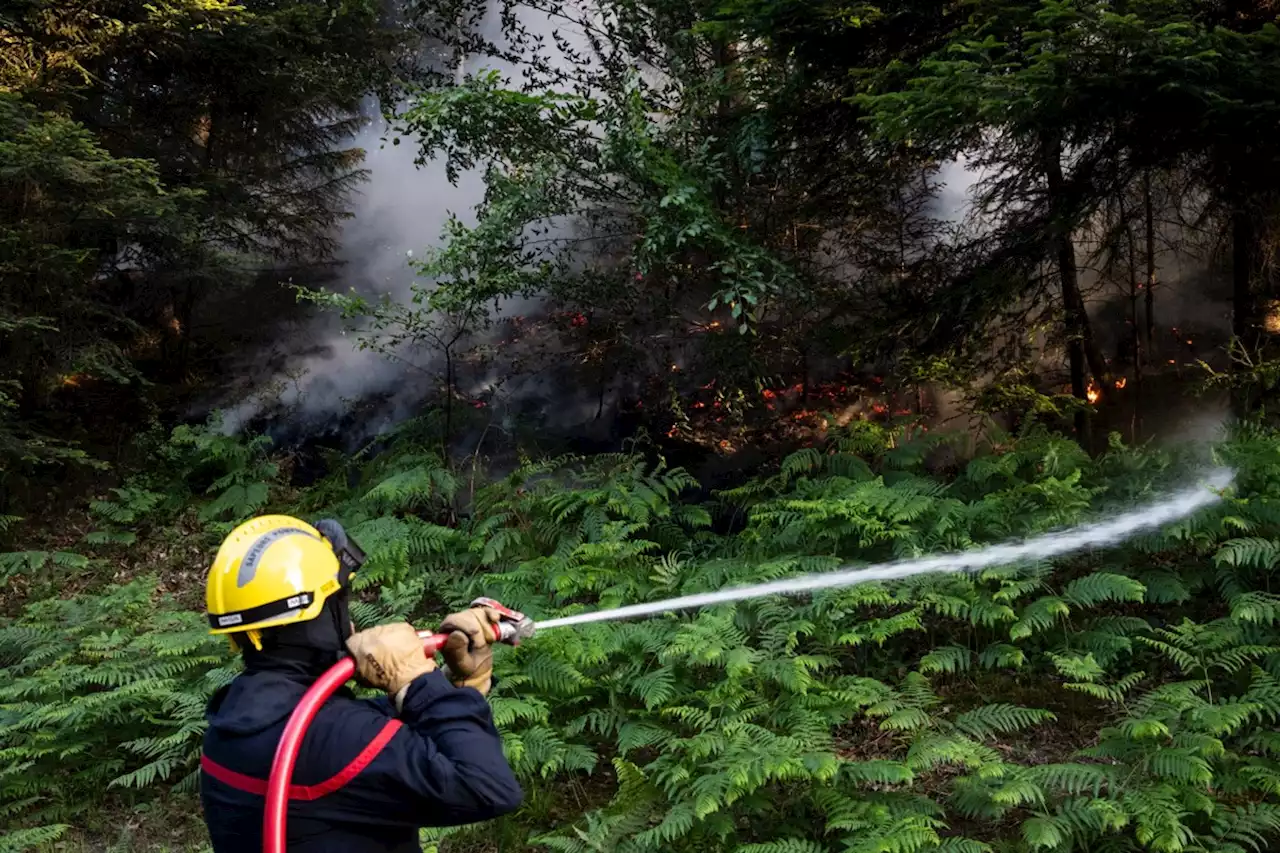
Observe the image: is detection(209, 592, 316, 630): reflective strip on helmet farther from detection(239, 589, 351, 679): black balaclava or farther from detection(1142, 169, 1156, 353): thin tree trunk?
detection(1142, 169, 1156, 353): thin tree trunk

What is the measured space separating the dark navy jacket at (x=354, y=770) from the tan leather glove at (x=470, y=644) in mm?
245

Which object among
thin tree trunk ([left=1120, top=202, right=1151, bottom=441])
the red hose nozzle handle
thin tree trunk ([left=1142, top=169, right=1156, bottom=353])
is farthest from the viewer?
thin tree trunk ([left=1120, top=202, right=1151, bottom=441])

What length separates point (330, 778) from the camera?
2006 mm

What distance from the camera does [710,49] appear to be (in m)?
8.66

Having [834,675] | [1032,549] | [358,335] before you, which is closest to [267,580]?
[834,675]

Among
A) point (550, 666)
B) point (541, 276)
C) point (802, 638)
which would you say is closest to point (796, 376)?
point (541, 276)

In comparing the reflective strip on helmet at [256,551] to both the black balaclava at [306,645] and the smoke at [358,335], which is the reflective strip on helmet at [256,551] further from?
the smoke at [358,335]

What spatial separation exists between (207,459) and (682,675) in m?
7.75

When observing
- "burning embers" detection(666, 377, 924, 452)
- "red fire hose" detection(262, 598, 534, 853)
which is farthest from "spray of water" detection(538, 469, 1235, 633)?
"burning embers" detection(666, 377, 924, 452)

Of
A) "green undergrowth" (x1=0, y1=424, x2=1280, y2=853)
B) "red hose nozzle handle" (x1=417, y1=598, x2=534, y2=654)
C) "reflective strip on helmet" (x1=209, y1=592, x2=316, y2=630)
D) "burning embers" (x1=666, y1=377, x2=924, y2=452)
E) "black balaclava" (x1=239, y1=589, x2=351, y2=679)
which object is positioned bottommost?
"green undergrowth" (x1=0, y1=424, x2=1280, y2=853)

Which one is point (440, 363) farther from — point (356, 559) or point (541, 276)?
point (356, 559)

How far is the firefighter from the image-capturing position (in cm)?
202

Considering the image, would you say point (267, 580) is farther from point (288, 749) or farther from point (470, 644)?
point (470, 644)

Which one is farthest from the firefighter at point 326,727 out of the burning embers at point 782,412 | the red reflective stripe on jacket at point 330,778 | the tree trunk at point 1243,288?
the tree trunk at point 1243,288
